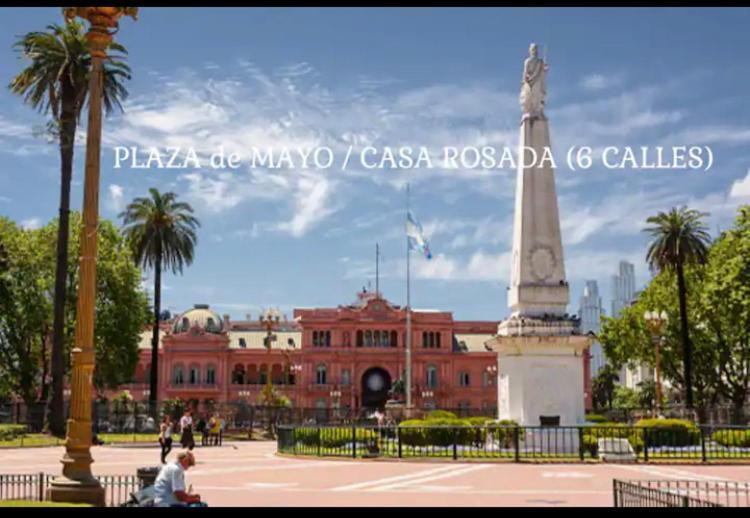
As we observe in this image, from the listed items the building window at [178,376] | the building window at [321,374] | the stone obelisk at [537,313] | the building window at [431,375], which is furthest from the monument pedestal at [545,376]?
the building window at [178,376]

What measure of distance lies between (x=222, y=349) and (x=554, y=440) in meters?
72.8

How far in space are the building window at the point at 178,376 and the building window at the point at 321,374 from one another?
13468 mm

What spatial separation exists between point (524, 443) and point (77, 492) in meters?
17.2

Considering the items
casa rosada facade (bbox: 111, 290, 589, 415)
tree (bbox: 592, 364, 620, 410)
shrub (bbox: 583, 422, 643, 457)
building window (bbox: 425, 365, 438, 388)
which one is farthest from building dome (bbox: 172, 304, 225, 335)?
shrub (bbox: 583, 422, 643, 457)

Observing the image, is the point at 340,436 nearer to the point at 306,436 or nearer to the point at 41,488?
the point at 306,436

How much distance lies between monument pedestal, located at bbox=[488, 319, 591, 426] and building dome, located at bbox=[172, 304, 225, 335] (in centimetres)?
7231

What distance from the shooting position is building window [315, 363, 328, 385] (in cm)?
9781

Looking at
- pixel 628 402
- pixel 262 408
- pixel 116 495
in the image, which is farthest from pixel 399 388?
pixel 116 495

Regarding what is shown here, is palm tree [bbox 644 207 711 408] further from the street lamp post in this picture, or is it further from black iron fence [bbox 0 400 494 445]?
the street lamp post

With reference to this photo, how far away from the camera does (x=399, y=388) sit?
3083 inches

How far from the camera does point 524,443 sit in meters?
29.1

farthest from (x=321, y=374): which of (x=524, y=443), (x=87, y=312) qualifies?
(x=87, y=312)

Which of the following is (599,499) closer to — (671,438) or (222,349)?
(671,438)

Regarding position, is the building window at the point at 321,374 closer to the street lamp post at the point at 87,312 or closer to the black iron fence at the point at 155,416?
the black iron fence at the point at 155,416
